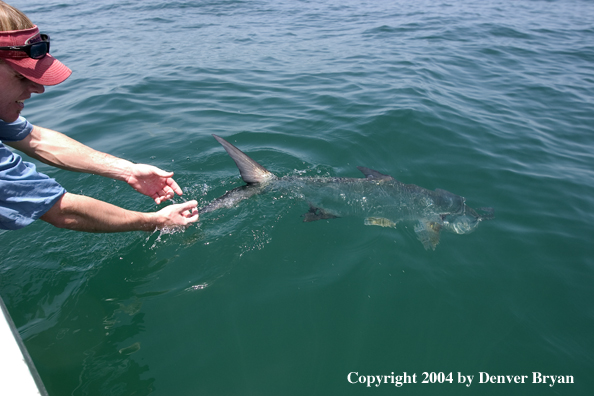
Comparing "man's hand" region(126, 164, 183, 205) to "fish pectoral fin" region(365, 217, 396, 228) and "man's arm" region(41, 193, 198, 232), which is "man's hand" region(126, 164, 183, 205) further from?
"fish pectoral fin" region(365, 217, 396, 228)

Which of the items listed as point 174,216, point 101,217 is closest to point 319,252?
point 174,216

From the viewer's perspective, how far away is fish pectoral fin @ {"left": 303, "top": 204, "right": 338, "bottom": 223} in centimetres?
475

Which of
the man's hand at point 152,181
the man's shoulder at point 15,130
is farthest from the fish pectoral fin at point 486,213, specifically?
the man's shoulder at point 15,130

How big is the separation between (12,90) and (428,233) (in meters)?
4.47

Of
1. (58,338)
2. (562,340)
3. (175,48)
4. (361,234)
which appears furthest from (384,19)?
(58,338)

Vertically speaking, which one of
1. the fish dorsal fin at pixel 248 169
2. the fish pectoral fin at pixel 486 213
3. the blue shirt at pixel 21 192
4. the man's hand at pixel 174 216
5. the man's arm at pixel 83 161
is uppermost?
the blue shirt at pixel 21 192

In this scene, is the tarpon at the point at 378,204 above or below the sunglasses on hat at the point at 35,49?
below

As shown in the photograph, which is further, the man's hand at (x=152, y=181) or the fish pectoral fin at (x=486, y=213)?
the fish pectoral fin at (x=486, y=213)

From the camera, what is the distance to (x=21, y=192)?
2.44 meters

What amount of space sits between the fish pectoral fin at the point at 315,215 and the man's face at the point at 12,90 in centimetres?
309

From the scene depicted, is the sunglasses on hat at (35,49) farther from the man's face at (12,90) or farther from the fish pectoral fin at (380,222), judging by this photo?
the fish pectoral fin at (380,222)

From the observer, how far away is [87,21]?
15805 mm

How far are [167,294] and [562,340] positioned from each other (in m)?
3.85

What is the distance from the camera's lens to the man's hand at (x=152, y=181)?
142 inches
